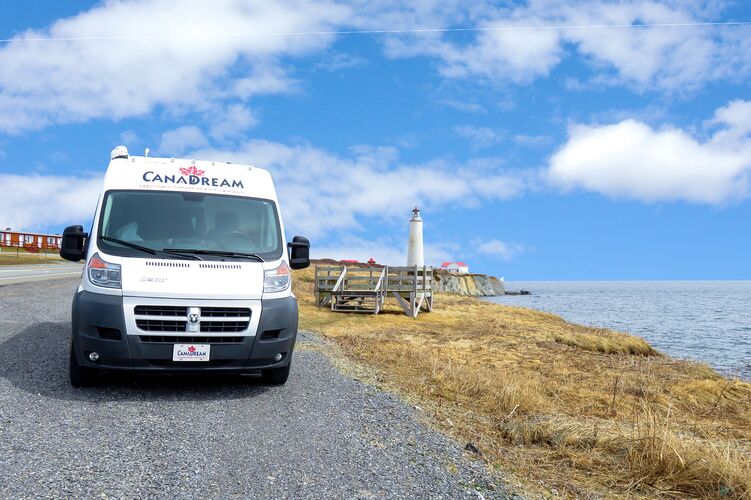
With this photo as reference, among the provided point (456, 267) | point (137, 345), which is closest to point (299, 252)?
point (137, 345)

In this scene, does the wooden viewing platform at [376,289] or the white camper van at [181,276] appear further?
the wooden viewing platform at [376,289]

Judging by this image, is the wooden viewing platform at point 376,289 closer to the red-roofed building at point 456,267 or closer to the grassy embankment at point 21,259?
the grassy embankment at point 21,259

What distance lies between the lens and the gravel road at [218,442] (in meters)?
4.25

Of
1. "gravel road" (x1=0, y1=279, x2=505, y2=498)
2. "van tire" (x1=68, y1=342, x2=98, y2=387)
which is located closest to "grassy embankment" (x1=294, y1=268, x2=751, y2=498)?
"gravel road" (x1=0, y1=279, x2=505, y2=498)

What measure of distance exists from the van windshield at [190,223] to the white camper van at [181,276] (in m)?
0.01

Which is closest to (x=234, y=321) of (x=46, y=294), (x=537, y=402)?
(x=537, y=402)

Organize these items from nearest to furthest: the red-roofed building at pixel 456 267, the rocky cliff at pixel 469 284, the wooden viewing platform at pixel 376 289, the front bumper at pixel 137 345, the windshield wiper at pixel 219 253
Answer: the front bumper at pixel 137 345, the windshield wiper at pixel 219 253, the wooden viewing platform at pixel 376 289, the rocky cliff at pixel 469 284, the red-roofed building at pixel 456 267

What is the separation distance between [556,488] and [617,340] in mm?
15132

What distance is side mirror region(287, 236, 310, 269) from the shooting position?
7.52 metres

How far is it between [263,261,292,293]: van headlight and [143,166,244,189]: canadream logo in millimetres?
1407

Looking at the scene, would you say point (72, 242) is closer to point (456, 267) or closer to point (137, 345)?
point (137, 345)

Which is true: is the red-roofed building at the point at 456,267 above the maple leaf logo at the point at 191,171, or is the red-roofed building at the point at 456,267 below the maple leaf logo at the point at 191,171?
above

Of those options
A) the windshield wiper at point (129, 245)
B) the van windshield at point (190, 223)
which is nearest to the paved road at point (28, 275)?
Answer: the van windshield at point (190, 223)

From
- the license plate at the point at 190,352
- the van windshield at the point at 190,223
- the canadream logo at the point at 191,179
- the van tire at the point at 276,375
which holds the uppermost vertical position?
the canadream logo at the point at 191,179
